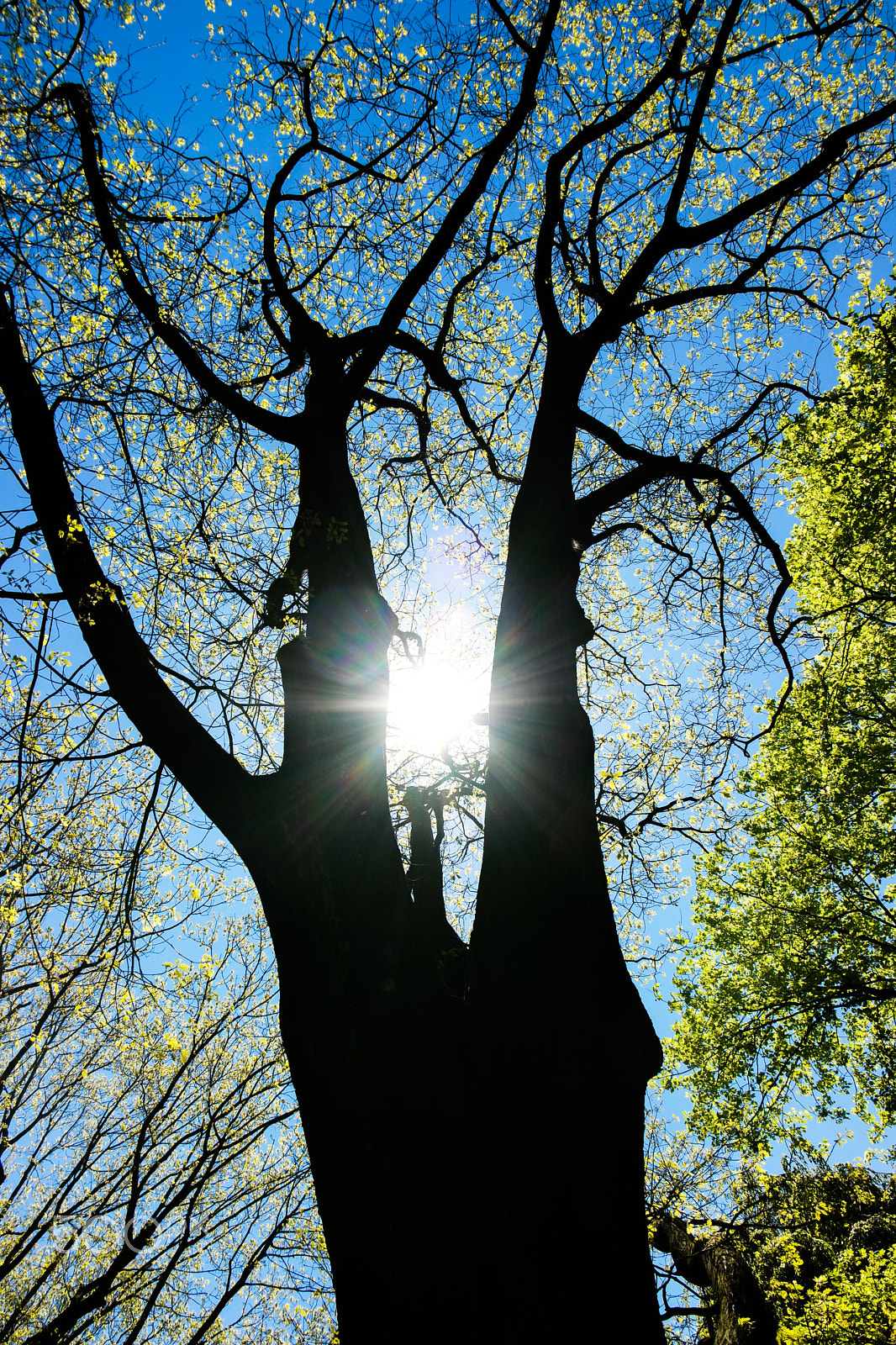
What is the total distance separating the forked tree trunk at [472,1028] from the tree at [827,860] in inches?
260

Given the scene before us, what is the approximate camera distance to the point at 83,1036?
8.39 metres

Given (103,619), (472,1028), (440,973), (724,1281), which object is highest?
(103,619)

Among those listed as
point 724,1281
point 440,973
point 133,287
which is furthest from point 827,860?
point 133,287

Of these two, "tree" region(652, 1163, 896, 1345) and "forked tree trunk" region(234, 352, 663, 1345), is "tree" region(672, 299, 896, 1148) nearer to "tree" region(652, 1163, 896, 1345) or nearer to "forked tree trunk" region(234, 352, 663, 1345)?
"tree" region(652, 1163, 896, 1345)

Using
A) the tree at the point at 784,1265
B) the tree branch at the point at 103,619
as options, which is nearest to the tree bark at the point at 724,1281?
the tree at the point at 784,1265

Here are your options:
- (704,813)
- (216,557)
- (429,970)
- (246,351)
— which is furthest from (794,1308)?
(246,351)

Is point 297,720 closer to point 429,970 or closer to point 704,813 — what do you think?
point 429,970

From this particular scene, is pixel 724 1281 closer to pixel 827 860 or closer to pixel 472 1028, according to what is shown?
pixel 827 860

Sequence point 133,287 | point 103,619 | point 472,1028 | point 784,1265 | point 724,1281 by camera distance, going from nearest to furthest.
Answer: point 472,1028, point 103,619, point 133,287, point 724,1281, point 784,1265

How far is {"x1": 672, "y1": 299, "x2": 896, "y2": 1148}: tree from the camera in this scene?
8.83 meters

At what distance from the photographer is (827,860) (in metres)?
9.65

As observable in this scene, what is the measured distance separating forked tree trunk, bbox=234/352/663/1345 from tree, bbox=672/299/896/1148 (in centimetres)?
662

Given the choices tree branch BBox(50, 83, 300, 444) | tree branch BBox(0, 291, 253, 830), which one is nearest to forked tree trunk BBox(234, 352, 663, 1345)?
tree branch BBox(0, 291, 253, 830)

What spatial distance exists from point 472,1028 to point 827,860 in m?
9.31
